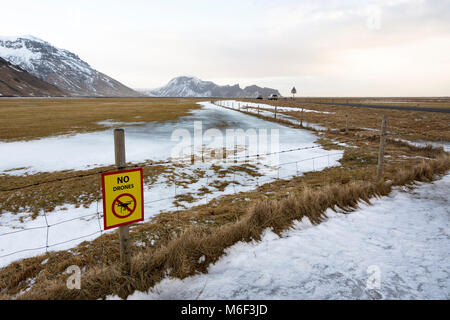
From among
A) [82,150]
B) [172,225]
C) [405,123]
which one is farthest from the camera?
[405,123]

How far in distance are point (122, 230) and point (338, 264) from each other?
341 centimetres

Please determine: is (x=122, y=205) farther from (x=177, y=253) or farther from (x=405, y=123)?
(x=405, y=123)

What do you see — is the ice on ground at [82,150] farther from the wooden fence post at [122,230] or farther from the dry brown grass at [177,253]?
the wooden fence post at [122,230]

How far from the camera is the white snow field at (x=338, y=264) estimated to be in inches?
137

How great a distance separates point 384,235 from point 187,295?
4.09 m

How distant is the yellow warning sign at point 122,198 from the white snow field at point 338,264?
1.11m

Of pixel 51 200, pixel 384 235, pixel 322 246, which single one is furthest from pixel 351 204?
pixel 51 200

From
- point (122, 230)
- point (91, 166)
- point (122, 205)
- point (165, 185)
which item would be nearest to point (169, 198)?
point (165, 185)

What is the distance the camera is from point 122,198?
10.2 ft

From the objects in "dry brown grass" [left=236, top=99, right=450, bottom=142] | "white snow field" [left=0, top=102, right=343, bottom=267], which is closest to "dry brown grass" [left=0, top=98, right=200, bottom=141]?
"white snow field" [left=0, top=102, right=343, bottom=267]

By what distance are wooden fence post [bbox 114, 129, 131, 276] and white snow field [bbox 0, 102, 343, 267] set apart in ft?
9.64

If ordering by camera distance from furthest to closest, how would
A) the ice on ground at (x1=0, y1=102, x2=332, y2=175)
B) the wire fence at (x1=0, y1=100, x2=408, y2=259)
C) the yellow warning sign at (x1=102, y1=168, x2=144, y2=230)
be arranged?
the ice on ground at (x1=0, y1=102, x2=332, y2=175)
the wire fence at (x1=0, y1=100, x2=408, y2=259)
the yellow warning sign at (x1=102, y1=168, x2=144, y2=230)

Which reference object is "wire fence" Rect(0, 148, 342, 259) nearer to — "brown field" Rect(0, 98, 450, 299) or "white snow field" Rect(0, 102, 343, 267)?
"white snow field" Rect(0, 102, 343, 267)

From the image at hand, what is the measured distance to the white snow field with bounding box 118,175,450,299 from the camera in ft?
11.4
